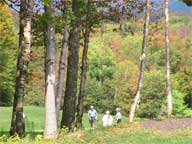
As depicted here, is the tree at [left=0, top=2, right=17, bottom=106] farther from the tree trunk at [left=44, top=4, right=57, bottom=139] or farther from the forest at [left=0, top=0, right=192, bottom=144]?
the tree trunk at [left=44, top=4, right=57, bottom=139]

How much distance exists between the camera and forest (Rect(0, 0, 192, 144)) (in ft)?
55.1

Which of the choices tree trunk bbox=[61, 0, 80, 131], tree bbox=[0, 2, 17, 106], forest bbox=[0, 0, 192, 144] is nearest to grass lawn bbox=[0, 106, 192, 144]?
forest bbox=[0, 0, 192, 144]

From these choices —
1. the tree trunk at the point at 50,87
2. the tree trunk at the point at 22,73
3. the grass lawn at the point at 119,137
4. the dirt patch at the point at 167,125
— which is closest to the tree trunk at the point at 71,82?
the grass lawn at the point at 119,137

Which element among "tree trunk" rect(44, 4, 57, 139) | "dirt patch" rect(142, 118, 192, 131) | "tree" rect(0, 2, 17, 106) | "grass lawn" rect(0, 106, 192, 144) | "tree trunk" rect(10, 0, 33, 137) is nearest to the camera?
"grass lawn" rect(0, 106, 192, 144)

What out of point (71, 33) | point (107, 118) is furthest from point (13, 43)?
point (71, 33)

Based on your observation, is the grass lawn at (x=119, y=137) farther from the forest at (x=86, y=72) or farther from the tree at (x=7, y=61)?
the tree at (x=7, y=61)

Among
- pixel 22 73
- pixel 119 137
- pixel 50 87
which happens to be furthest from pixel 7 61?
pixel 119 137

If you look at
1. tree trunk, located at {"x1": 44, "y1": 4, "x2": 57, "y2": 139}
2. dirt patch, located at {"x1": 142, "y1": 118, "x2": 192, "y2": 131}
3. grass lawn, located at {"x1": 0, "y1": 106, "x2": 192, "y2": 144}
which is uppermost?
tree trunk, located at {"x1": 44, "y1": 4, "x2": 57, "y2": 139}

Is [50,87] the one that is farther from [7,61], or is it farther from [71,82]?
[7,61]

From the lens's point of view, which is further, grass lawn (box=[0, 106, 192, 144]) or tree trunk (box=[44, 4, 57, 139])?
tree trunk (box=[44, 4, 57, 139])

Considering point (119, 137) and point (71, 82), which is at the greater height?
point (71, 82)

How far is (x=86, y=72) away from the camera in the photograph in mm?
29406

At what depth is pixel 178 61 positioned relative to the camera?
10694 centimetres

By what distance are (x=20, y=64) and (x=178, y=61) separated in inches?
3584
